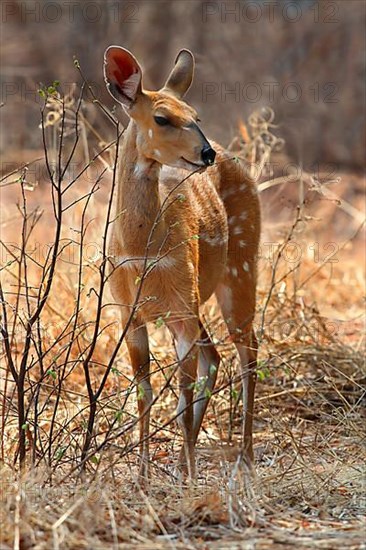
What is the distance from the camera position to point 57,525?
389cm

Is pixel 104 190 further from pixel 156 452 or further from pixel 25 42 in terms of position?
pixel 25 42

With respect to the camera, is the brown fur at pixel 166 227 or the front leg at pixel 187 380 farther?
the front leg at pixel 187 380

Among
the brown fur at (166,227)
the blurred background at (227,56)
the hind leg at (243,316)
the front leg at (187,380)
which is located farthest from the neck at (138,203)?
the blurred background at (227,56)

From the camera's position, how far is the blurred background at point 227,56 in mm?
16125

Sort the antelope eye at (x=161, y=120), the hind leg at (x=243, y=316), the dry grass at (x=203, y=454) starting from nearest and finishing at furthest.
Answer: the dry grass at (x=203, y=454), the antelope eye at (x=161, y=120), the hind leg at (x=243, y=316)

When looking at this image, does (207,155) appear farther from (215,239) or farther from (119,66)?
(215,239)

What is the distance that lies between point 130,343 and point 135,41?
1210cm

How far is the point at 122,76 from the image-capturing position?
5410 mm

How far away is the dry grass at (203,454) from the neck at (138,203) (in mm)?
336

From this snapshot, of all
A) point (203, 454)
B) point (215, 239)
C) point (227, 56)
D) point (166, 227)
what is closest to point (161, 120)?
point (166, 227)

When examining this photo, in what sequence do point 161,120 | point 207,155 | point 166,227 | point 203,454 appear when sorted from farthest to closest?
point 203,454
point 166,227
point 161,120
point 207,155

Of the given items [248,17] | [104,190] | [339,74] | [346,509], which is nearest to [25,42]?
[248,17]

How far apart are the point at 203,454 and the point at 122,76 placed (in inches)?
80.1

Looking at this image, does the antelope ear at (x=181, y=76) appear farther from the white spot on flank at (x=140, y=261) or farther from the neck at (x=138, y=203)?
the white spot on flank at (x=140, y=261)
